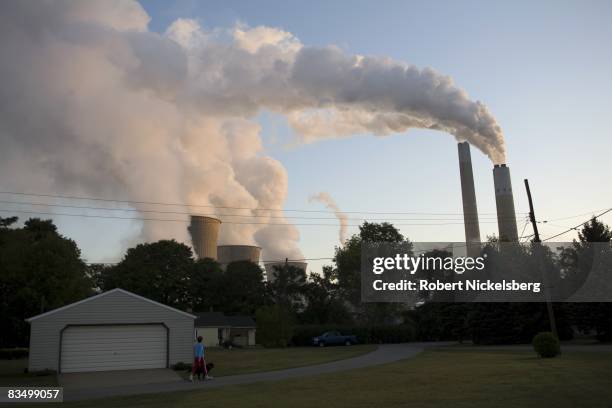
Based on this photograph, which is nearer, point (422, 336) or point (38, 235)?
point (38, 235)

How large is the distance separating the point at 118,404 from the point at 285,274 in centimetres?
6778

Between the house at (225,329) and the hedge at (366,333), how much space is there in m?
7.99

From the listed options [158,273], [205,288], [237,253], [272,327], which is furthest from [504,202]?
[158,273]

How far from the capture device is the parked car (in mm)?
54250

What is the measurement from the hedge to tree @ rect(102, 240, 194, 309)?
24.8m

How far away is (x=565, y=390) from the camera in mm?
14594

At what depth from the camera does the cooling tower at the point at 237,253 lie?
104375 mm

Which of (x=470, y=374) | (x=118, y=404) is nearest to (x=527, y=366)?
(x=470, y=374)

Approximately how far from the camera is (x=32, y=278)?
46688 millimetres

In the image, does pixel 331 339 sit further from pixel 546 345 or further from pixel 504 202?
pixel 504 202

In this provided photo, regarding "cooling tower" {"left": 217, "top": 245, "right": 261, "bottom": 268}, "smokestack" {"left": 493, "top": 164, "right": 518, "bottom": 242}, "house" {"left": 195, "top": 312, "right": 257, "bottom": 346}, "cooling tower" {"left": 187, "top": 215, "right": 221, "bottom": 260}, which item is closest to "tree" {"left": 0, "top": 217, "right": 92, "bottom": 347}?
"house" {"left": 195, "top": 312, "right": 257, "bottom": 346}

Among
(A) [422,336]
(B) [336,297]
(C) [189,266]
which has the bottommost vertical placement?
(A) [422,336]

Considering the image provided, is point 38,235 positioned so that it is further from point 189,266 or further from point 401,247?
point 401,247

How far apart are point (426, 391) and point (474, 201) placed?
70860mm
